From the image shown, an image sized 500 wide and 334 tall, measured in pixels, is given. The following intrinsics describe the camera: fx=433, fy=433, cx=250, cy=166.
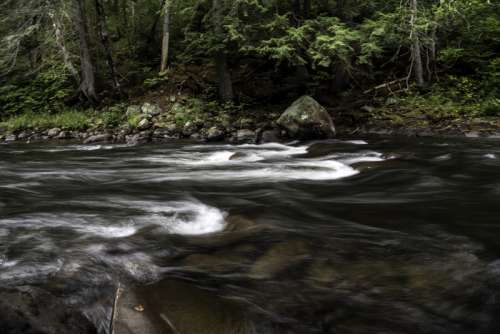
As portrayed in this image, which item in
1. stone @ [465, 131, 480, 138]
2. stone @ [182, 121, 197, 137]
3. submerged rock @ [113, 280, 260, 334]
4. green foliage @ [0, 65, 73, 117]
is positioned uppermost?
green foliage @ [0, 65, 73, 117]

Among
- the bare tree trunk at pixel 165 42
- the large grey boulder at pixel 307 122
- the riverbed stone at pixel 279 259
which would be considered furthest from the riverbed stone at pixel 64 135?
the riverbed stone at pixel 279 259

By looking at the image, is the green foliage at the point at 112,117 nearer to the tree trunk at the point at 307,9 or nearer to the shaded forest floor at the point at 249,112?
the shaded forest floor at the point at 249,112

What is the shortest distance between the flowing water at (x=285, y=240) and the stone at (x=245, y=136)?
415cm

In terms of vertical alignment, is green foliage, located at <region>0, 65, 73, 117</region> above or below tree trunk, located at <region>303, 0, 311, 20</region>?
below

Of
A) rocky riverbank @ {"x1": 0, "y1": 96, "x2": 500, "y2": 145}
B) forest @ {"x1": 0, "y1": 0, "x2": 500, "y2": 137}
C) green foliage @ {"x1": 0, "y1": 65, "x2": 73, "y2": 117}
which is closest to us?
rocky riverbank @ {"x1": 0, "y1": 96, "x2": 500, "y2": 145}

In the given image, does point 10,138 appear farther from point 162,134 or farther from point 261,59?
point 261,59

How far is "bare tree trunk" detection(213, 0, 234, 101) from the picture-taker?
13247mm

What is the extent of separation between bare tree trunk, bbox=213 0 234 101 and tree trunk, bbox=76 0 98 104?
5.18 meters

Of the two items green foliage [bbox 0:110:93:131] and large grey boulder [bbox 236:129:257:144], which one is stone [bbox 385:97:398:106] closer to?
large grey boulder [bbox 236:129:257:144]

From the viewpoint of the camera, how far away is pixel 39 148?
12367 mm

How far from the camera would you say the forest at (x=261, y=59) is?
11.9m

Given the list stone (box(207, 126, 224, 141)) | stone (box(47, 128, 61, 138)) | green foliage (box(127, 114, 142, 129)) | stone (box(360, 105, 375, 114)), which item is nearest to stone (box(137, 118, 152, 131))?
green foliage (box(127, 114, 142, 129))

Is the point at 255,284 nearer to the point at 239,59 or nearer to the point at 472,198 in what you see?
the point at 472,198

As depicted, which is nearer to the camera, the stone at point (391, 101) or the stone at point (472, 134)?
the stone at point (472, 134)
